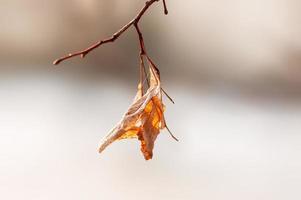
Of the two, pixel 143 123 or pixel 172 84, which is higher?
pixel 143 123

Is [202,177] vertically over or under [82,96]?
under

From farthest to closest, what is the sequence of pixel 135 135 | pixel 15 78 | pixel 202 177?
1. pixel 15 78
2. pixel 202 177
3. pixel 135 135

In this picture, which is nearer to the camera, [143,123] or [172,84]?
[143,123]

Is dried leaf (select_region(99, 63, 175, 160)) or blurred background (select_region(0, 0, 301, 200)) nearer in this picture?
dried leaf (select_region(99, 63, 175, 160))

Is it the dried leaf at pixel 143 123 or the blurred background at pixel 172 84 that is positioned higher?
the dried leaf at pixel 143 123

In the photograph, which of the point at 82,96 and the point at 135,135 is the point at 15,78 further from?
the point at 135,135

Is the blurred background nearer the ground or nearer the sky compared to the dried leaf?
nearer the ground

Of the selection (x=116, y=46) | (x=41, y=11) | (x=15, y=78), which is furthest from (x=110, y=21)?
(x=15, y=78)

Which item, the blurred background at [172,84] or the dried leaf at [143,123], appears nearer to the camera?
the dried leaf at [143,123]
